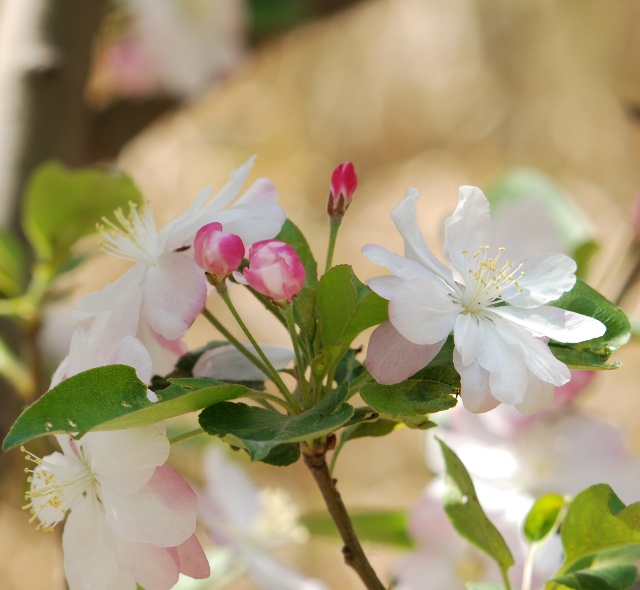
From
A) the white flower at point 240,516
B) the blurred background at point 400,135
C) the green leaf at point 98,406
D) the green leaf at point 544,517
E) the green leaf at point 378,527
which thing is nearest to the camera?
the green leaf at point 98,406

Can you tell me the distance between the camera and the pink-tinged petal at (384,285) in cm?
33

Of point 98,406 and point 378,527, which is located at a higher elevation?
point 98,406

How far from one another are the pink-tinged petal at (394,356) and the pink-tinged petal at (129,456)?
8 centimetres

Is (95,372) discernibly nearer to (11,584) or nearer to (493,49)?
(11,584)

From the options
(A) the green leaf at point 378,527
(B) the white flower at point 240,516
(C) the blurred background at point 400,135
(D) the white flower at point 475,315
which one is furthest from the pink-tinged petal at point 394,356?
(C) the blurred background at point 400,135

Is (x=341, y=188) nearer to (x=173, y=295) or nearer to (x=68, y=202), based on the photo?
(x=173, y=295)

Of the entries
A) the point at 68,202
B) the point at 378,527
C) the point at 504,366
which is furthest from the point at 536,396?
the point at 68,202

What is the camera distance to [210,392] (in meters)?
0.32

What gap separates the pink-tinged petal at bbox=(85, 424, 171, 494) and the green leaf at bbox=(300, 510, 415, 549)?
10.5 inches

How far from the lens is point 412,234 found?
366 mm

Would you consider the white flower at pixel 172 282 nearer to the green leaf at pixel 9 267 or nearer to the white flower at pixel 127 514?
the white flower at pixel 127 514

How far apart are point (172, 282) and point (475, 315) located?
12cm

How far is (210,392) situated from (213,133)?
2438 millimetres

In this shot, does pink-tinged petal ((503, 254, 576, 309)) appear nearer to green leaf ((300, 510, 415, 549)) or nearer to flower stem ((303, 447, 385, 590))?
flower stem ((303, 447, 385, 590))
